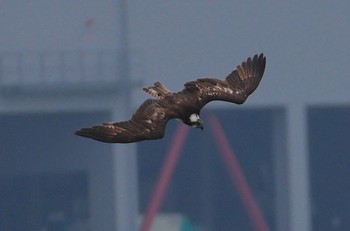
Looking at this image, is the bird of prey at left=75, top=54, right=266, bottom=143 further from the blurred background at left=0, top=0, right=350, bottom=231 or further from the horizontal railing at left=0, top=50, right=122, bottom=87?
the blurred background at left=0, top=0, right=350, bottom=231

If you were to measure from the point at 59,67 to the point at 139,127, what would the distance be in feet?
142

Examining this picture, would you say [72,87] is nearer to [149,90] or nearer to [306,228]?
[306,228]

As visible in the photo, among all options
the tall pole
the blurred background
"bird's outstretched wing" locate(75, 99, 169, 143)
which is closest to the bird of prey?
"bird's outstretched wing" locate(75, 99, 169, 143)

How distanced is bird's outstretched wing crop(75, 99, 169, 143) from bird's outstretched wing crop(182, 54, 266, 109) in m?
1.09

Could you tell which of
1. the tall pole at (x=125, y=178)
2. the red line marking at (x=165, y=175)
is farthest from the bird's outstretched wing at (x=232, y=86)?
the red line marking at (x=165, y=175)

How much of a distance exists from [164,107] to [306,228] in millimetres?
50668

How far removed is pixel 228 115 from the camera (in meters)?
77.9

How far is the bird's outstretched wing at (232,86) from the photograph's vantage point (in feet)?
98.3

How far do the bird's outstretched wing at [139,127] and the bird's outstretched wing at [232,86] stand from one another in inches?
42.9

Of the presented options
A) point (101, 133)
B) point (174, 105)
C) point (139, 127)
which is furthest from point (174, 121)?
point (101, 133)

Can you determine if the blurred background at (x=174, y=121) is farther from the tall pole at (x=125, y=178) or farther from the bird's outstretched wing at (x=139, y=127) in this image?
the bird's outstretched wing at (x=139, y=127)

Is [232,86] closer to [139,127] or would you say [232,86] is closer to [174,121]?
[139,127]

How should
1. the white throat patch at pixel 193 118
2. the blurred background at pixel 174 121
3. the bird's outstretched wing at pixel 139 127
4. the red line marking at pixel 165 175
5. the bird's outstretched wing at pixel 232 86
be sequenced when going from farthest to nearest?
the red line marking at pixel 165 175 → the blurred background at pixel 174 121 → the bird's outstretched wing at pixel 232 86 → the white throat patch at pixel 193 118 → the bird's outstretched wing at pixel 139 127

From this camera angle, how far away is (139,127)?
93.0 ft
